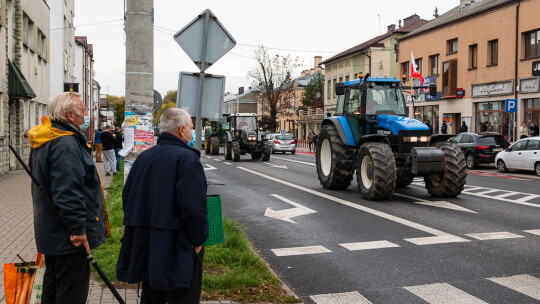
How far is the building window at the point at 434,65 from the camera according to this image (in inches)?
1552

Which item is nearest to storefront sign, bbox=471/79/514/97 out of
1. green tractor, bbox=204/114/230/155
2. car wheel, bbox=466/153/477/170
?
car wheel, bbox=466/153/477/170

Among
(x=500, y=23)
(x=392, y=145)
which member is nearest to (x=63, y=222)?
(x=392, y=145)

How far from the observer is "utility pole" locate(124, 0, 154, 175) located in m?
7.59

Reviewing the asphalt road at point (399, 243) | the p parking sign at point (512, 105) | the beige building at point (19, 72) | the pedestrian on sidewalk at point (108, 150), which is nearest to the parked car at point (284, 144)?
the p parking sign at point (512, 105)

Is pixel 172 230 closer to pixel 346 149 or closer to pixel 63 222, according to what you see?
pixel 63 222

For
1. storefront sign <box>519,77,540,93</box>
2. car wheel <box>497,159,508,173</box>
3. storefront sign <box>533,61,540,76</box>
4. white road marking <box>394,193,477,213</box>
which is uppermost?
storefront sign <box>533,61,540,76</box>

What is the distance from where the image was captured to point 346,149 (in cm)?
1445

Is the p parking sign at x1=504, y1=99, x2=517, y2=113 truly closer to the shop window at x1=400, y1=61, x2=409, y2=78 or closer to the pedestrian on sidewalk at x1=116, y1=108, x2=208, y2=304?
the shop window at x1=400, y1=61, x2=409, y2=78

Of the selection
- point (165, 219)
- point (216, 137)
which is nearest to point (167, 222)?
point (165, 219)

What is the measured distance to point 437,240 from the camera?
27.4 ft

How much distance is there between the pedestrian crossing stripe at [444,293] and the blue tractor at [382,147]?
6.08 m

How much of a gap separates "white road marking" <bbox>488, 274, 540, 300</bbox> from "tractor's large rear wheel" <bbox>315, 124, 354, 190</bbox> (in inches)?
322

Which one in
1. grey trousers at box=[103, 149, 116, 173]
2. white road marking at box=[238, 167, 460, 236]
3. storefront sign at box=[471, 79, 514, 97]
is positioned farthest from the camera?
storefront sign at box=[471, 79, 514, 97]

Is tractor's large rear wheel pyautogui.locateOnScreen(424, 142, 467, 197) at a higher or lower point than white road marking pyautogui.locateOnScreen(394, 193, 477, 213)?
higher
